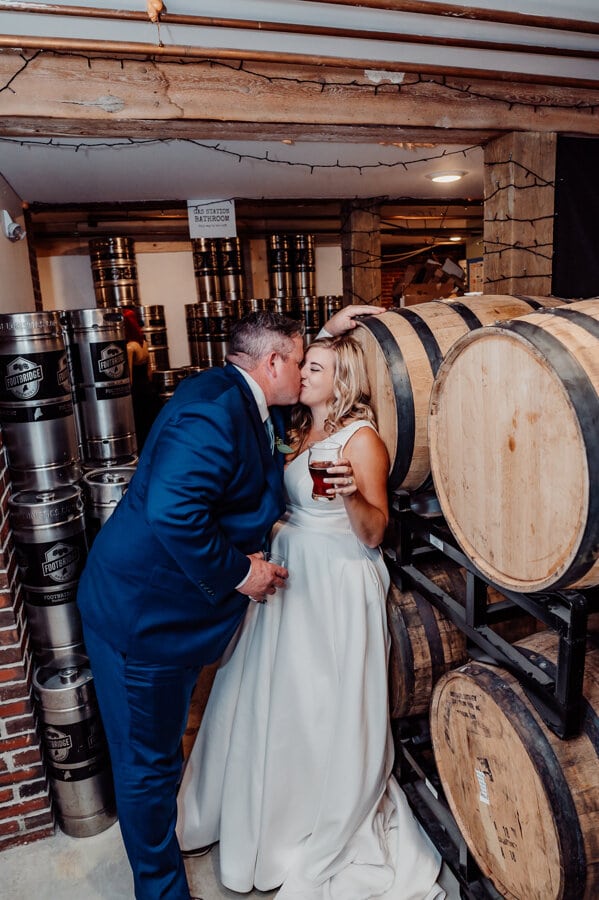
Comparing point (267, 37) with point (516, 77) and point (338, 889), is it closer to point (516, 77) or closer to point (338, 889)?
point (516, 77)

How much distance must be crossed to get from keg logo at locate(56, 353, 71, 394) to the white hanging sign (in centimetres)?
221

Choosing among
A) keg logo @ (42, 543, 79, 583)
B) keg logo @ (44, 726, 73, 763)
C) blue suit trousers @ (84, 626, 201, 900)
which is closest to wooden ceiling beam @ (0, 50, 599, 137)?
keg logo @ (42, 543, 79, 583)

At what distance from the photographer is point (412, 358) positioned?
7.09 ft

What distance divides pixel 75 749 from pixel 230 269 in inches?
199

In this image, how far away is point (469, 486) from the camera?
173 cm

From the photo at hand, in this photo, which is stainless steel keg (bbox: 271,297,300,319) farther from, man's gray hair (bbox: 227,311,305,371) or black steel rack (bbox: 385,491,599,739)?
black steel rack (bbox: 385,491,599,739)

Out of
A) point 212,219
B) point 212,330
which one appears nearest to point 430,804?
point 212,219

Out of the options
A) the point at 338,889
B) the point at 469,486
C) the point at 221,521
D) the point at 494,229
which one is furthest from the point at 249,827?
the point at 494,229

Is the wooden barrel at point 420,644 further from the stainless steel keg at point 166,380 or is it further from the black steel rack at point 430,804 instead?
the stainless steel keg at point 166,380

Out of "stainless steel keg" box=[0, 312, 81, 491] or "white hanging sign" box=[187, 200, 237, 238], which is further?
"white hanging sign" box=[187, 200, 237, 238]

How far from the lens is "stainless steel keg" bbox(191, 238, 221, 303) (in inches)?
255

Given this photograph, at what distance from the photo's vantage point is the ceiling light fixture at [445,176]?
4719 mm

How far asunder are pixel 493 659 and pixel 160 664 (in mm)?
1067

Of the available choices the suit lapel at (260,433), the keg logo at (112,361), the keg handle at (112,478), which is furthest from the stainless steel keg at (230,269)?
the suit lapel at (260,433)
